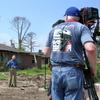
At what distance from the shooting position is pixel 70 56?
5.65 meters

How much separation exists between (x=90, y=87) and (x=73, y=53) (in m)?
0.54

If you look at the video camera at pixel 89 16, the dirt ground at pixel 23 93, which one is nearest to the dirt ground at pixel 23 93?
the dirt ground at pixel 23 93

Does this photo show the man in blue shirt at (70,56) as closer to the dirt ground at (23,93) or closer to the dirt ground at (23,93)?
the dirt ground at (23,93)

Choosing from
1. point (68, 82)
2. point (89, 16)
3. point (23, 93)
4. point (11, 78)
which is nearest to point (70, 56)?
point (68, 82)

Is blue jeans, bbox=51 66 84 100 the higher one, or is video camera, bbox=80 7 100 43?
video camera, bbox=80 7 100 43

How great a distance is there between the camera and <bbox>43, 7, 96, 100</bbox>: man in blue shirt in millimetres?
5543

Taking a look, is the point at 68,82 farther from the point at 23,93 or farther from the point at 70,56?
the point at 23,93

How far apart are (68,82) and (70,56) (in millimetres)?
336

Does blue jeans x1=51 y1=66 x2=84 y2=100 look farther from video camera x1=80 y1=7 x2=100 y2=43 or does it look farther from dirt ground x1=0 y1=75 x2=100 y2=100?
Result: dirt ground x1=0 y1=75 x2=100 y2=100

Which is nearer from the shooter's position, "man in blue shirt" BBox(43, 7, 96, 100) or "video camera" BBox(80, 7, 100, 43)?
"man in blue shirt" BBox(43, 7, 96, 100)

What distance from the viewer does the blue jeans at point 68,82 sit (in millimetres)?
5551

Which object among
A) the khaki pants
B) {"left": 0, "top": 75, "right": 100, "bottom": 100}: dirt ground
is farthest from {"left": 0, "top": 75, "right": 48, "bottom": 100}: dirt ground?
the khaki pants

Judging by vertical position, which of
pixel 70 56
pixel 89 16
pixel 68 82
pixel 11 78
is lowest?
pixel 11 78

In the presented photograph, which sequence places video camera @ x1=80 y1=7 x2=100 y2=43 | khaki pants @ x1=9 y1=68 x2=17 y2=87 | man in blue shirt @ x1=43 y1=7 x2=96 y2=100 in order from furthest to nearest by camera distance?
khaki pants @ x1=9 y1=68 x2=17 y2=87
video camera @ x1=80 y1=7 x2=100 y2=43
man in blue shirt @ x1=43 y1=7 x2=96 y2=100
